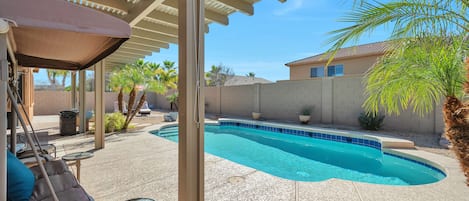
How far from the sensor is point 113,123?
331 inches

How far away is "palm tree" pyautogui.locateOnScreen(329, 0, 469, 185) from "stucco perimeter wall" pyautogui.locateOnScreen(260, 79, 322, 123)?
8427mm

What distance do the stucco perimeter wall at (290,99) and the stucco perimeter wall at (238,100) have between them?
0.95m

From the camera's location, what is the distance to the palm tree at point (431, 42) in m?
2.58

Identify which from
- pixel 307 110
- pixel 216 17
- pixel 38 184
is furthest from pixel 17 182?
pixel 307 110

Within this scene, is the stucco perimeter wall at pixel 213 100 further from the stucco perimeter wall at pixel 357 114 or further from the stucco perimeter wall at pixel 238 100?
the stucco perimeter wall at pixel 357 114

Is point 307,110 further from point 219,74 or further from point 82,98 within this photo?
point 219,74

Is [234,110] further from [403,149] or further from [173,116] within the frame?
[403,149]

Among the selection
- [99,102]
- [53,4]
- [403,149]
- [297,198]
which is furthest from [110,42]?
[403,149]

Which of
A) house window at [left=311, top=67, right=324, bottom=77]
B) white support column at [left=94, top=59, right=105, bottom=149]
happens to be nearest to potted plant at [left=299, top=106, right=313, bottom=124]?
house window at [left=311, top=67, right=324, bottom=77]

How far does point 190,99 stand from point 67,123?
7226mm

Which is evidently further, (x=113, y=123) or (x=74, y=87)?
(x=74, y=87)

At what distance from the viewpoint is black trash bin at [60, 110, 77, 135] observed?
291 inches

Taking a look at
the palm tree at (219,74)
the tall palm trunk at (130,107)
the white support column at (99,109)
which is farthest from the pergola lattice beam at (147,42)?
the palm tree at (219,74)

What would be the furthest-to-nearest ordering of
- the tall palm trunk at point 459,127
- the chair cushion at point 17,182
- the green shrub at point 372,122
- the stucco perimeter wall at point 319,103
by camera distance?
the green shrub at point 372,122 → the stucco perimeter wall at point 319,103 → the tall palm trunk at point 459,127 → the chair cushion at point 17,182
